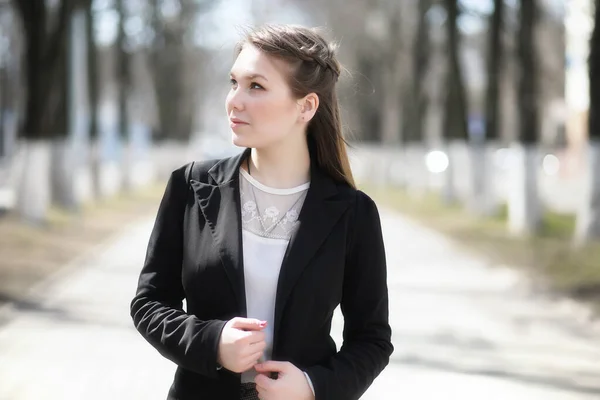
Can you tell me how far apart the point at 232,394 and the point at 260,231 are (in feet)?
1.26

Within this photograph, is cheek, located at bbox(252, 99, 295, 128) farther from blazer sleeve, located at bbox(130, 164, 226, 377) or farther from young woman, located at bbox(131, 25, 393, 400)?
blazer sleeve, located at bbox(130, 164, 226, 377)

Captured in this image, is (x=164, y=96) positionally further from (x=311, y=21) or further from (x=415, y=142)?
(x=415, y=142)

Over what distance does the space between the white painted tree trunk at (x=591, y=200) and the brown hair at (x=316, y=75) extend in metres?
11.9

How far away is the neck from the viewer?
8.49ft

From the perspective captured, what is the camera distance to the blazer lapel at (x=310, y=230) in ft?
7.92

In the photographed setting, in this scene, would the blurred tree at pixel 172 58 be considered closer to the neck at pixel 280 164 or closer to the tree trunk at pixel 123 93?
the tree trunk at pixel 123 93

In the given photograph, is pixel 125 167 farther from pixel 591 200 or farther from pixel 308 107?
pixel 308 107

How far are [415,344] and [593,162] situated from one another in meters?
6.58

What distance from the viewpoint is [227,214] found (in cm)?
250

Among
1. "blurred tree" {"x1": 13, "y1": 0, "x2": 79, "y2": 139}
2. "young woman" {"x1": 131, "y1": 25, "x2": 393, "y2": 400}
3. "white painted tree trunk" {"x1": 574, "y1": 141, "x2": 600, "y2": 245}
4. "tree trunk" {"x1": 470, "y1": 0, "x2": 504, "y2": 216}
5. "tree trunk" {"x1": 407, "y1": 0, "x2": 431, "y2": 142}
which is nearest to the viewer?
"young woman" {"x1": 131, "y1": 25, "x2": 393, "y2": 400}

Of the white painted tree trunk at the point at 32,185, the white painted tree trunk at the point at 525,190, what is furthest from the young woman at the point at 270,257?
the white painted tree trunk at the point at 32,185

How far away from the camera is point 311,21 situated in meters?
40.6

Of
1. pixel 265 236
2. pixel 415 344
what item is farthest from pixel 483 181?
pixel 265 236

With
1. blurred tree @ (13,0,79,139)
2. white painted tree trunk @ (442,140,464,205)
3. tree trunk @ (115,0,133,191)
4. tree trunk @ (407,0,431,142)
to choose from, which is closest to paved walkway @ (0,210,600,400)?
blurred tree @ (13,0,79,139)
